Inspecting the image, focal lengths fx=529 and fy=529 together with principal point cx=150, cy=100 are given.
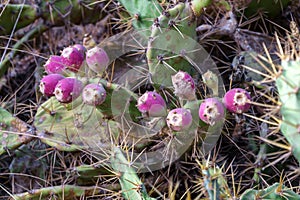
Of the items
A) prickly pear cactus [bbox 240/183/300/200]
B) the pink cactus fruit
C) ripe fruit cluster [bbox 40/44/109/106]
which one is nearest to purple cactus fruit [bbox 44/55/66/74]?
ripe fruit cluster [bbox 40/44/109/106]

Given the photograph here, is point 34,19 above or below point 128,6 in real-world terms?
below

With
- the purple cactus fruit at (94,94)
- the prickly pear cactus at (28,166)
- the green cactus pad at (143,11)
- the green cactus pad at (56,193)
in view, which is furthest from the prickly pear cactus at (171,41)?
the prickly pear cactus at (28,166)

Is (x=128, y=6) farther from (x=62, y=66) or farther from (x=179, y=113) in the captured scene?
(x=179, y=113)

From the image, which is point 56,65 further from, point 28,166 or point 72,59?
point 28,166

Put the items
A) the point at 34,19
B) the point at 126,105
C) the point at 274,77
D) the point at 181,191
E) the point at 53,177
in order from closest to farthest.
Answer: the point at 274,77 < the point at 126,105 < the point at 181,191 < the point at 53,177 < the point at 34,19

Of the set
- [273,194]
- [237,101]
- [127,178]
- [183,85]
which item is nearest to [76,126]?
[127,178]

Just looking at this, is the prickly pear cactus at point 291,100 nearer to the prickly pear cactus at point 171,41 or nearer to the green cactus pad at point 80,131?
the prickly pear cactus at point 171,41

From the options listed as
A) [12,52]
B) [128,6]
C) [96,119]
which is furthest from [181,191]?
[12,52]

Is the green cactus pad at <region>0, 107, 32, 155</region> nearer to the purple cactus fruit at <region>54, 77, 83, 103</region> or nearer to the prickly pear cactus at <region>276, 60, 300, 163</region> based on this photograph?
the purple cactus fruit at <region>54, 77, 83, 103</region>
